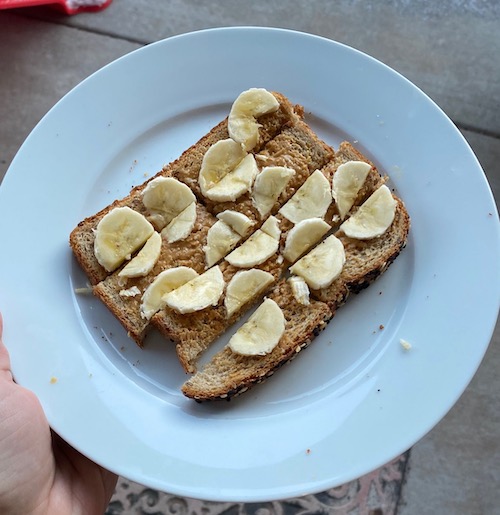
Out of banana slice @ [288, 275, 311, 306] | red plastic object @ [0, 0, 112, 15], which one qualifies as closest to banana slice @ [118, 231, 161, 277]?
banana slice @ [288, 275, 311, 306]

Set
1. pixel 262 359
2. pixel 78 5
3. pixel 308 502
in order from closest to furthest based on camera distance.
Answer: pixel 262 359 < pixel 308 502 < pixel 78 5

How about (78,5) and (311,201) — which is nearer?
(311,201)

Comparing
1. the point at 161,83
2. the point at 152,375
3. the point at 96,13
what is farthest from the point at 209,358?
the point at 96,13

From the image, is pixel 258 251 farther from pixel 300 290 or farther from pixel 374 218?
pixel 374 218

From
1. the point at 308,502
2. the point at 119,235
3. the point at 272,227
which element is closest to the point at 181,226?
the point at 119,235

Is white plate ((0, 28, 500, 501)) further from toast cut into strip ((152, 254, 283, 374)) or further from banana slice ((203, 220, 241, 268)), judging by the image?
banana slice ((203, 220, 241, 268))

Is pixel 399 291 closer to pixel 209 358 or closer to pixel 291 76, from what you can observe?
pixel 209 358
